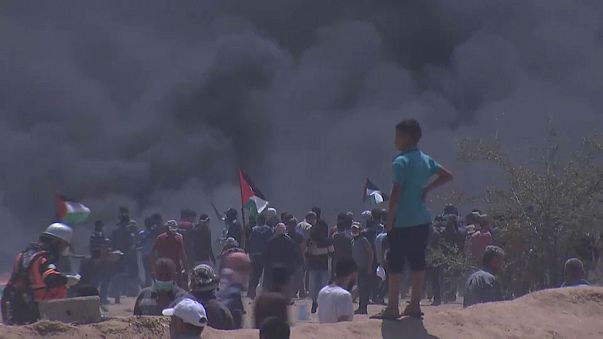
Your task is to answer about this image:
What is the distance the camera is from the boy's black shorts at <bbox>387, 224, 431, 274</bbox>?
7762mm

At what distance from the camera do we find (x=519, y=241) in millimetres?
12055

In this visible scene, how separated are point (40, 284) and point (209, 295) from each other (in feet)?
3.92

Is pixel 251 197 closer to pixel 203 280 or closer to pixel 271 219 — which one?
pixel 271 219

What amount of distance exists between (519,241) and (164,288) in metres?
4.97

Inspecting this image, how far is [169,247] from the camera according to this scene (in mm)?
15031

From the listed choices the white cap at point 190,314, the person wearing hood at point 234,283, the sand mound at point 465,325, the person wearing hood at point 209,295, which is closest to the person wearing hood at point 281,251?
the person wearing hood at point 234,283

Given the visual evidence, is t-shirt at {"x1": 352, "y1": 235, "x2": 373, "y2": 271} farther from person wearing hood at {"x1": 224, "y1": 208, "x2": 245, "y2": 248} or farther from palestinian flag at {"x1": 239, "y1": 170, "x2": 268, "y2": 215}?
person wearing hood at {"x1": 224, "y1": 208, "x2": 245, "y2": 248}

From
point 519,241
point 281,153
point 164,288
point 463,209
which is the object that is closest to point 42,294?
point 164,288

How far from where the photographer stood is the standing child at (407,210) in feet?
25.2

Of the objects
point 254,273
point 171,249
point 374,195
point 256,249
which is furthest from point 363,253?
point 374,195

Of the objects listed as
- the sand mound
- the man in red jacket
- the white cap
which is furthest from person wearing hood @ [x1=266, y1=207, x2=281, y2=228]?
the white cap

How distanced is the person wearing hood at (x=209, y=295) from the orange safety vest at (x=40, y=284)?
0.96 m

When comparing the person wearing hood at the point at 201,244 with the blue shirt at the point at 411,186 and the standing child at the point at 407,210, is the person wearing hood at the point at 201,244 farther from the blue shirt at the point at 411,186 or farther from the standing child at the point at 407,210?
the blue shirt at the point at 411,186

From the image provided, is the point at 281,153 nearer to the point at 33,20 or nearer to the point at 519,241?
the point at 33,20
